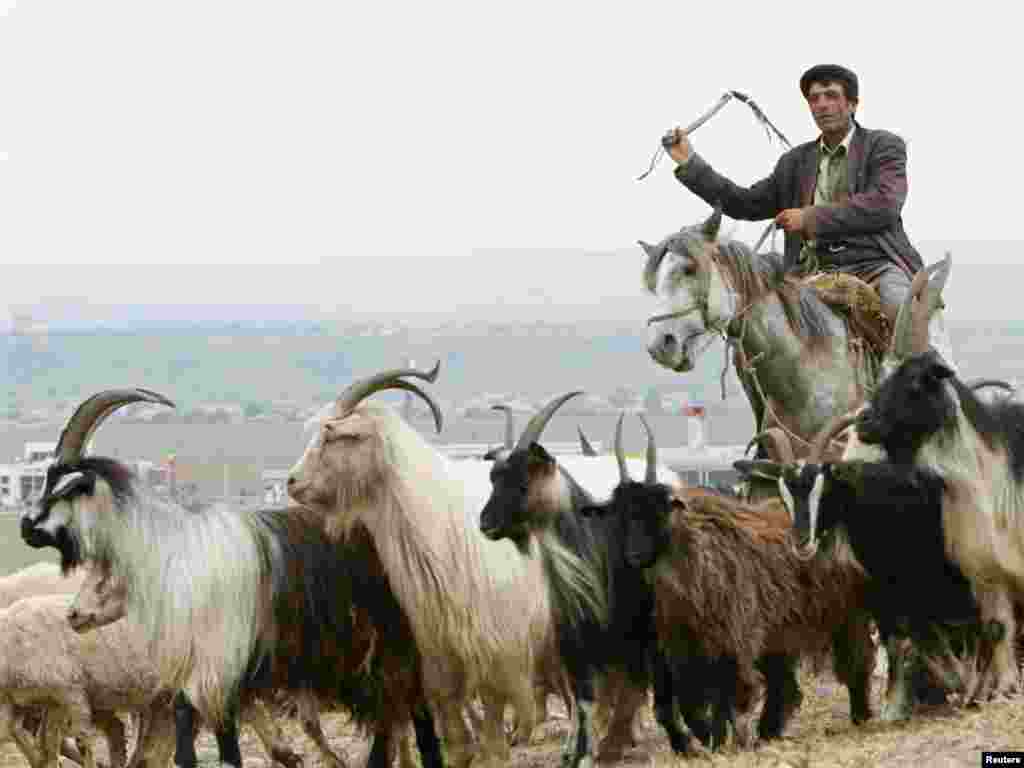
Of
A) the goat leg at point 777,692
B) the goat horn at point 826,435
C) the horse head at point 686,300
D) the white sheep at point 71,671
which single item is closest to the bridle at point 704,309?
the horse head at point 686,300

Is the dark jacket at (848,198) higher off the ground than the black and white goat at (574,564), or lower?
higher

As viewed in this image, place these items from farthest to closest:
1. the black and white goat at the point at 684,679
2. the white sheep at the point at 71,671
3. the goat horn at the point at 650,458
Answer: the white sheep at the point at 71,671 → the goat horn at the point at 650,458 → the black and white goat at the point at 684,679

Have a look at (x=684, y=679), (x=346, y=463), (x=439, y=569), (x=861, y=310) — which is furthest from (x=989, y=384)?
(x=346, y=463)

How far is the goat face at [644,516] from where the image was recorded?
12211 mm

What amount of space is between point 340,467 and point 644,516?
1568 mm

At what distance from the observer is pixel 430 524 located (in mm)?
12523

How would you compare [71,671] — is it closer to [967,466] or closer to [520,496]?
[520,496]

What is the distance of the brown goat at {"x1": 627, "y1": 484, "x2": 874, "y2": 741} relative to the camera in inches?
479

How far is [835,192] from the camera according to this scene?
44.2 ft

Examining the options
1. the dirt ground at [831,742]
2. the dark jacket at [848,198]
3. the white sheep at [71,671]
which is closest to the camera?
the dirt ground at [831,742]

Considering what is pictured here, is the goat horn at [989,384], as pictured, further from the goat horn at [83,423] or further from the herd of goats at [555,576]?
the goat horn at [83,423]

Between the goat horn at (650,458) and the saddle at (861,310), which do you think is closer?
the goat horn at (650,458)

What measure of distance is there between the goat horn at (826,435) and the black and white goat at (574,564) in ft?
3.62

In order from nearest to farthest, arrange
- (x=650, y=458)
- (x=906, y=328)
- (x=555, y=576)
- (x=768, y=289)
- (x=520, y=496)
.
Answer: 1. (x=906, y=328)
2. (x=520, y=496)
3. (x=555, y=576)
4. (x=650, y=458)
5. (x=768, y=289)
